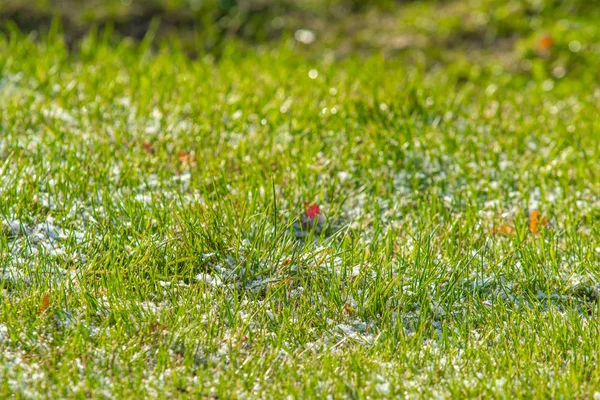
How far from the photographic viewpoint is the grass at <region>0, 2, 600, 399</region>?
2.72 m

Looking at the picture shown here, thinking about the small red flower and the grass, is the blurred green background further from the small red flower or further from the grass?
the small red flower

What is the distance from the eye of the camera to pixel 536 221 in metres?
3.88

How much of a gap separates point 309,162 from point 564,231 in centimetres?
138

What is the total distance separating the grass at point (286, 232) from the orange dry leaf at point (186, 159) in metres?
0.02

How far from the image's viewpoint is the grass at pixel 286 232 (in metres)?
2.72

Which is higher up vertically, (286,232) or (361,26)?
(361,26)

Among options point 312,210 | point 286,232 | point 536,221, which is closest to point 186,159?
point 312,210

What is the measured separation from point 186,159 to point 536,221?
191 centimetres

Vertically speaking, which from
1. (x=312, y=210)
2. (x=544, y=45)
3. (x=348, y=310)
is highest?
(x=544, y=45)

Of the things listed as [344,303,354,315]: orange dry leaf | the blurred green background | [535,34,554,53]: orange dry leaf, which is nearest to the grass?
[344,303,354,315]: orange dry leaf

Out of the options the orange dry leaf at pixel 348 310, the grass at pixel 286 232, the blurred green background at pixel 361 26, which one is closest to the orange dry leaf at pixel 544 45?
the blurred green background at pixel 361 26

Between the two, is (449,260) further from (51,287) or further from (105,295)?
(51,287)

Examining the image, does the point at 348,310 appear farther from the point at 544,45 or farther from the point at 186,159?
the point at 544,45

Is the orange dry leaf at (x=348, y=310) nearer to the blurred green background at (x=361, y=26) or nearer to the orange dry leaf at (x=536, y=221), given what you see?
the orange dry leaf at (x=536, y=221)
